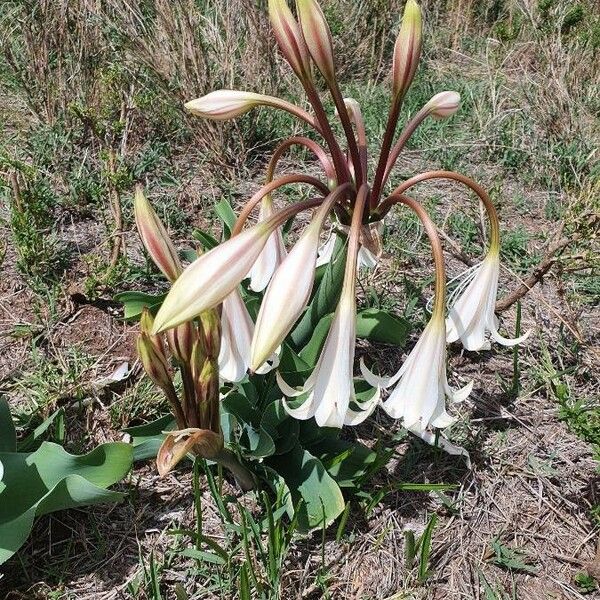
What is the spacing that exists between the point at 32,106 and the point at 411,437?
6.95ft

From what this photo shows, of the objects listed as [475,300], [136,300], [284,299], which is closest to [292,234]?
[136,300]

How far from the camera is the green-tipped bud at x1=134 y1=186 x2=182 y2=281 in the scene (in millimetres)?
1148

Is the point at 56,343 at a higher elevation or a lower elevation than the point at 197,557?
higher

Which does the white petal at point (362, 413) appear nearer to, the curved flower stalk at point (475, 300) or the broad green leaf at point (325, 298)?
the curved flower stalk at point (475, 300)

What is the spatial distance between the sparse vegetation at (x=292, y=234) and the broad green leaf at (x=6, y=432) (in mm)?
192

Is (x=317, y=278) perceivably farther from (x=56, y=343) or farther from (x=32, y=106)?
(x=32, y=106)

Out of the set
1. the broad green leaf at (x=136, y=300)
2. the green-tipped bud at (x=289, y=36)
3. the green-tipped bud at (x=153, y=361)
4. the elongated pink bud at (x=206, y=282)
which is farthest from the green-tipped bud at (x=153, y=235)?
the broad green leaf at (x=136, y=300)

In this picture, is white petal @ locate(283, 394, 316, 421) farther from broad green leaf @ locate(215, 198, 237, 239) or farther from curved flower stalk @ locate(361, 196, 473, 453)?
broad green leaf @ locate(215, 198, 237, 239)

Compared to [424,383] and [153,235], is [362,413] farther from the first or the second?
[153,235]

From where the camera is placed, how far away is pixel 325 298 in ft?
5.07

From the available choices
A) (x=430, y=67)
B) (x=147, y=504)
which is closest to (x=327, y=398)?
(x=147, y=504)

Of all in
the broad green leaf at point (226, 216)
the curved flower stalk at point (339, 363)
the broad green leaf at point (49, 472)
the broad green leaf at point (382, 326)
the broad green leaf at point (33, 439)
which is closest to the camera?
the curved flower stalk at point (339, 363)

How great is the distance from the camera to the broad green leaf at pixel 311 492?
Answer: 56.6 inches

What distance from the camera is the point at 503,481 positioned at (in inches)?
68.3
